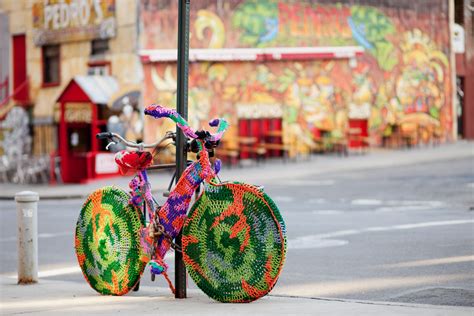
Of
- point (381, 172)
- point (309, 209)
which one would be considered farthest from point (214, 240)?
point (381, 172)

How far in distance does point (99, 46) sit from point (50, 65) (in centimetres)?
313

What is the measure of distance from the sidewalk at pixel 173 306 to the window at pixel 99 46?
85.3ft

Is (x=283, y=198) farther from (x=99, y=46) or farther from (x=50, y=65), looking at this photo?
(x=50, y=65)

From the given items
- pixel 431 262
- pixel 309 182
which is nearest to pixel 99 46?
pixel 309 182

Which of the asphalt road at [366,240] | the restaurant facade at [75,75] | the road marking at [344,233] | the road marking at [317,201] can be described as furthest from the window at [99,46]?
the road marking at [344,233]

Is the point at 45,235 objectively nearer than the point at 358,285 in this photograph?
No

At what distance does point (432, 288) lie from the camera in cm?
1031

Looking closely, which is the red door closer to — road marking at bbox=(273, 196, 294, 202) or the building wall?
the building wall

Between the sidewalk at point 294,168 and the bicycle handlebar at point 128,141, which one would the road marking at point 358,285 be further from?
Answer: the sidewalk at point 294,168

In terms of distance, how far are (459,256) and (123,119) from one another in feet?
75.0

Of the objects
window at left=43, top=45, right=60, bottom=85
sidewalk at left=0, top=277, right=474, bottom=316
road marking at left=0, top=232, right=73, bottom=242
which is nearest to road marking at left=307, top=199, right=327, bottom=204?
road marking at left=0, top=232, right=73, bottom=242

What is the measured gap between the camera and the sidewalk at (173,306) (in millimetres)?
8375

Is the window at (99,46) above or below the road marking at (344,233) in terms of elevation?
above

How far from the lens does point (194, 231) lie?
352 inches
